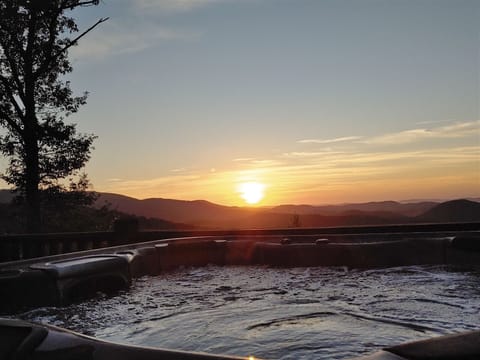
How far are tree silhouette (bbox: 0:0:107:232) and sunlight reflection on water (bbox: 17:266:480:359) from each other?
18.6ft

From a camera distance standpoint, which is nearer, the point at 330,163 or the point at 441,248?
the point at 441,248

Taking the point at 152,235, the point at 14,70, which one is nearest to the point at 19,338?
the point at 152,235

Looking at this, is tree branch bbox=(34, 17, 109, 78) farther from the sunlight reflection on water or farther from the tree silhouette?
the sunlight reflection on water

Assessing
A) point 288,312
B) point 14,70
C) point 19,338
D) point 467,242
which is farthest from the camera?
point 14,70

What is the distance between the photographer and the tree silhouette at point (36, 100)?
8.42 metres

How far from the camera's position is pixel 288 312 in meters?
2.63

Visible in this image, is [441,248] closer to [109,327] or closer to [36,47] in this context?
[109,327]

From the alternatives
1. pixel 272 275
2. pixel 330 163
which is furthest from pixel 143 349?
pixel 330 163

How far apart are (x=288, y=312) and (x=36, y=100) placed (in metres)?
7.58

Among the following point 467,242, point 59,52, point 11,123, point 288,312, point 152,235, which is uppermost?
point 59,52

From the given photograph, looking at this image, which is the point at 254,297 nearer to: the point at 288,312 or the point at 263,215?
the point at 288,312

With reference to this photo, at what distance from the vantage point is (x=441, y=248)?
4.04m

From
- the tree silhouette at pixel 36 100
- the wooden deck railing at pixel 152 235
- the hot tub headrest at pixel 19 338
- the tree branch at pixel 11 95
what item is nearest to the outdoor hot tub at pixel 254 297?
the hot tub headrest at pixel 19 338

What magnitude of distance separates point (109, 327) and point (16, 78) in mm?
7404
